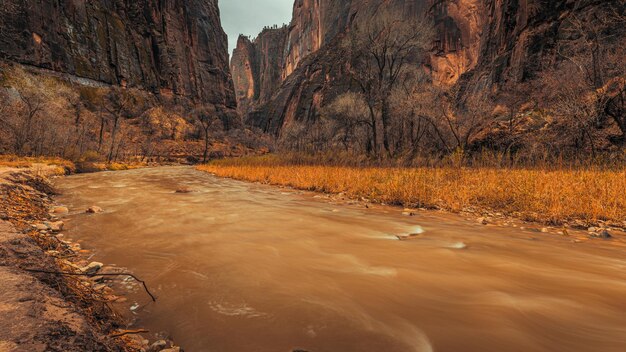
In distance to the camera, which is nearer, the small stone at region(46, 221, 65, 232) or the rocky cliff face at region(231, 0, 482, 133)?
the small stone at region(46, 221, 65, 232)

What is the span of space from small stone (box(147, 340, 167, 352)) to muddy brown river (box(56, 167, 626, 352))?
0.41ft

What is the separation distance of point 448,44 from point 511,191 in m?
63.2

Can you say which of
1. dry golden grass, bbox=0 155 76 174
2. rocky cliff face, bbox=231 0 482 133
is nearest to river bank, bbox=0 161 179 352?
dry golden grass, bbox=0 155 76 174

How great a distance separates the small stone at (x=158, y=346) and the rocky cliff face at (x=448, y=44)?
100ft

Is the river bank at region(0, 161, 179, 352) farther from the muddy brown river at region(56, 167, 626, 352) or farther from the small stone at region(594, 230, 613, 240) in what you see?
the small stone at region(594, 230, 613, 240)

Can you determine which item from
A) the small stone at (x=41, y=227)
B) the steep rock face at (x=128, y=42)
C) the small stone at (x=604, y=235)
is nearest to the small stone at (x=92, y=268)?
the small stone at (x=41, y=227)

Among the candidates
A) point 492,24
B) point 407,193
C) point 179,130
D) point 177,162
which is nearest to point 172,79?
point 179,130

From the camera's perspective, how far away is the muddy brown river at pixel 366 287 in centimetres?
174

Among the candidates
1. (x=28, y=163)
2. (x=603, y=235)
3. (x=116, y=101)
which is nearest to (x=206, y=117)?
(x=116, y=101)

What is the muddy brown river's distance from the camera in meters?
1.74

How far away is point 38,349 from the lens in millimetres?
1001

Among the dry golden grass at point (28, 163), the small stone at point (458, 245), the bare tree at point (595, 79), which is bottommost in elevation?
the dry golden grass at point (28, 163)

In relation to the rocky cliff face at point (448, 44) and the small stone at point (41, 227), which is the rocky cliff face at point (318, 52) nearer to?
the rocky cliff face at point (448, 44)

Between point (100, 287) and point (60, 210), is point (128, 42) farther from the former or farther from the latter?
point (100, 287)
